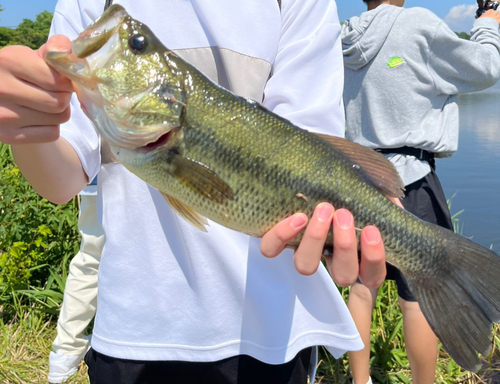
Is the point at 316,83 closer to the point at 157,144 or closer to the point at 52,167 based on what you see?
the point at 157,144

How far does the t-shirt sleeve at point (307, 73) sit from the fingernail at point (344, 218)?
15.2 inches

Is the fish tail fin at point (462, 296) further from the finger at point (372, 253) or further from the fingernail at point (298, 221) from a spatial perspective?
the fingernail at point (298, 221)

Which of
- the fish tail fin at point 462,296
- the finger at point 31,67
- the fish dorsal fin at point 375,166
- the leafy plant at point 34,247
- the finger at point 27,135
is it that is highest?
the finger at point 31,67

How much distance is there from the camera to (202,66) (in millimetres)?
1639

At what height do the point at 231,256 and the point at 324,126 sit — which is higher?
the point at 324,126

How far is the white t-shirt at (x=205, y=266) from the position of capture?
5.14 ft

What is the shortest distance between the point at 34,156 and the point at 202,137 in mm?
511

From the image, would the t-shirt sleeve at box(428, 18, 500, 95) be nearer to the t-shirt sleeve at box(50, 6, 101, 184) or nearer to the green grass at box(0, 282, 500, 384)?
the green grass at box(0, 282, 500, 384)

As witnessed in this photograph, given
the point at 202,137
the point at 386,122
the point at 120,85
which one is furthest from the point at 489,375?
the point at 120,85

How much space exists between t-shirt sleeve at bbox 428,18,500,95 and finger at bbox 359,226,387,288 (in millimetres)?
2298

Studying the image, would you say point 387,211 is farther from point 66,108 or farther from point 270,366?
point 66,108

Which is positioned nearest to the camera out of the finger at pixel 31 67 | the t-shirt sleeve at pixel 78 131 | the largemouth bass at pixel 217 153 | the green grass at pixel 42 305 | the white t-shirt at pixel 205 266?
the finger at pixel 31 67

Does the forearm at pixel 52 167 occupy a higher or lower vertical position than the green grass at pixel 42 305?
higher

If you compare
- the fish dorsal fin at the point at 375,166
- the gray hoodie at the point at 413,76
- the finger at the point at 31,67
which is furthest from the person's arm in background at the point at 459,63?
the finger at the point at 31,67
